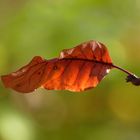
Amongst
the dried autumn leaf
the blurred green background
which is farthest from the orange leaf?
the blurred green background

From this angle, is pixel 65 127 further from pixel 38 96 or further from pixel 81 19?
pixel 81 19

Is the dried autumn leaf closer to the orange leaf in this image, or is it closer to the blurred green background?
the orange leaf

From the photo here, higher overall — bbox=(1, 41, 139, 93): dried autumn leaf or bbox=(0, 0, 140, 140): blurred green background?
bbox=(0, 0, 140, 140): blurred green background

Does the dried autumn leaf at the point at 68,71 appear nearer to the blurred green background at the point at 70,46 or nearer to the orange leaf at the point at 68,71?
the orange leaf at the point at 68,71

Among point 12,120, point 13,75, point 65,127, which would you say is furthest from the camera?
point 65,127

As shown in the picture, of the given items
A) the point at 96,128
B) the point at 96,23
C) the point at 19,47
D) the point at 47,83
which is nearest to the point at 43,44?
the point at 19,47

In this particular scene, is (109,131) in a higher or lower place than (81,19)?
lower

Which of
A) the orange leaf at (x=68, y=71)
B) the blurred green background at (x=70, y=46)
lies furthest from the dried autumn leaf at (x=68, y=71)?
the blurred green background at (x=70, y=46)

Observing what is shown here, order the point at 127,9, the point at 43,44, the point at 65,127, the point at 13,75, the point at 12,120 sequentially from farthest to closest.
Answer: the point at 127,9, the point at 65,127, the point at 43,44, the point at 12,120, the point at 13,75
